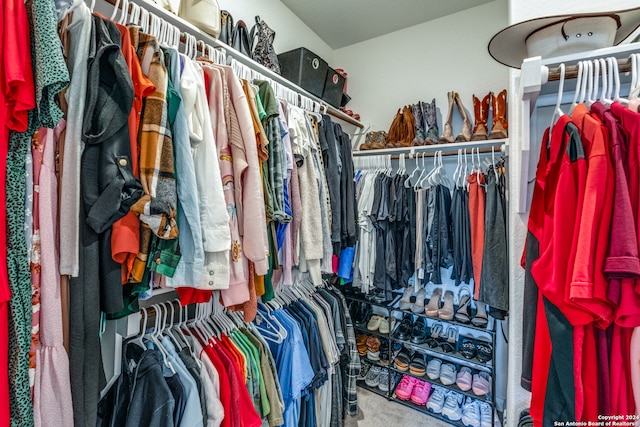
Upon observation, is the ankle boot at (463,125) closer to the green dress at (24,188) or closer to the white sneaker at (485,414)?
the white sneaker at (485,414)

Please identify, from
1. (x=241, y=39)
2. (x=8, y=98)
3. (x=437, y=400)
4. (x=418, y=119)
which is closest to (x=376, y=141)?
(x=418, y=119)

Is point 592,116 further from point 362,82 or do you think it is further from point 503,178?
point 362,82

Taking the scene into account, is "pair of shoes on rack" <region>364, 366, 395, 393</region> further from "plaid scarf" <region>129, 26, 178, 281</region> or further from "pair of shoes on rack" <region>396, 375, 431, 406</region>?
"plaid scarf" <region>129, 26, 178, 281</region>

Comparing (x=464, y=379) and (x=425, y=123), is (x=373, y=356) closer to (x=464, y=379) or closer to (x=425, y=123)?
(x=464, y=379)

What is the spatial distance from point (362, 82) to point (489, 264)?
6.36 feet

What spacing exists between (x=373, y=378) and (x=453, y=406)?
22.5 inches

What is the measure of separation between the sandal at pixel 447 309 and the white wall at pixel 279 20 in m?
2.25

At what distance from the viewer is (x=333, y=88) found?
7.29 feet

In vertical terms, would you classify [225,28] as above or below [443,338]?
above

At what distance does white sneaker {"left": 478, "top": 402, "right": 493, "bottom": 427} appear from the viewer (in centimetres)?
182

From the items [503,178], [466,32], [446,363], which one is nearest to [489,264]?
[503,178]

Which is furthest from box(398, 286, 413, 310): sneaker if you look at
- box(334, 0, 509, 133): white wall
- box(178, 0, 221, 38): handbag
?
box(178, 0, 221, 38): handbag

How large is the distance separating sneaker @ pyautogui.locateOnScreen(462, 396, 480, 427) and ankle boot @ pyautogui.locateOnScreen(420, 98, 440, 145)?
A: 1.82 m

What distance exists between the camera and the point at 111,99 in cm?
72
